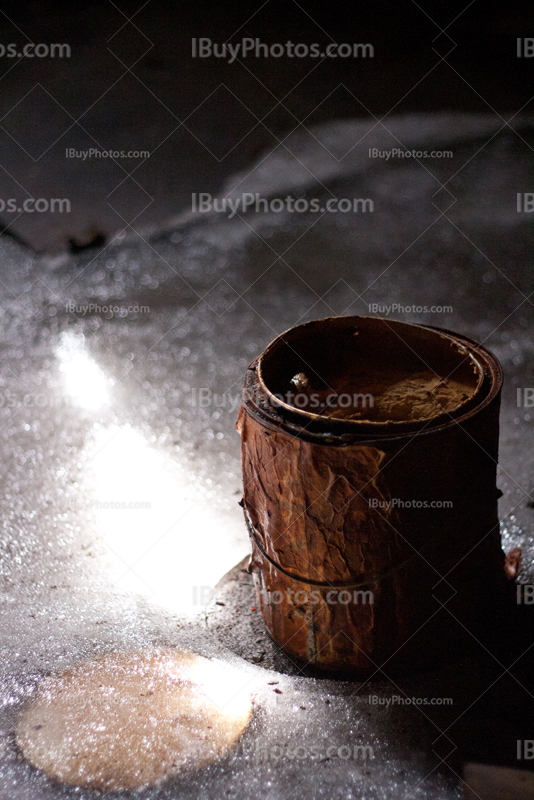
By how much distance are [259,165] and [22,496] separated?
518 cm

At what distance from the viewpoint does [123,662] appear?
264 centimetres

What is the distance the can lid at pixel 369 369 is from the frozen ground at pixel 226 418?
108cm

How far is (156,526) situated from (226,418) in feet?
3.39

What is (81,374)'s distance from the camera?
500 cm

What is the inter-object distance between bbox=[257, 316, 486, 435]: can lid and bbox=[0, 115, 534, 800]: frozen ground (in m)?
1.08

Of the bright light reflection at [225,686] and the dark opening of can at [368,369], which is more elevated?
the dark opening of can at [368,369]

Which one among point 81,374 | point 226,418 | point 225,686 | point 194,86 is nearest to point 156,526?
point 226,418

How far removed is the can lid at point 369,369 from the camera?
8.34ft

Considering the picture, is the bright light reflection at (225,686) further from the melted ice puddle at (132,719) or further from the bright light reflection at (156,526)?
the bright light reflection at (156,526)

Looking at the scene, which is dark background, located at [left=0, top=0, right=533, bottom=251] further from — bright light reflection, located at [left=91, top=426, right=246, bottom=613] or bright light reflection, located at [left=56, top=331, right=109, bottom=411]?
bright light reflection, located at [left=91, top=426, right=246, bottom=613]

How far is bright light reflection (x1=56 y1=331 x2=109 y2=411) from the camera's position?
15.6 ft

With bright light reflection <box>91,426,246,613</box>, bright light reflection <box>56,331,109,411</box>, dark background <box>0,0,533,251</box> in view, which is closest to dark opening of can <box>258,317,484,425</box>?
bright light reflection <box>91,426,246,613</box>

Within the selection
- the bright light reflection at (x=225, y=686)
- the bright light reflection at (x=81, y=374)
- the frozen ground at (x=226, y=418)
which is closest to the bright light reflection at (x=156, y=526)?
the frozen ground at (x=226, y=418)

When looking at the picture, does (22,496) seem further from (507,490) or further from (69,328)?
(507,490)
